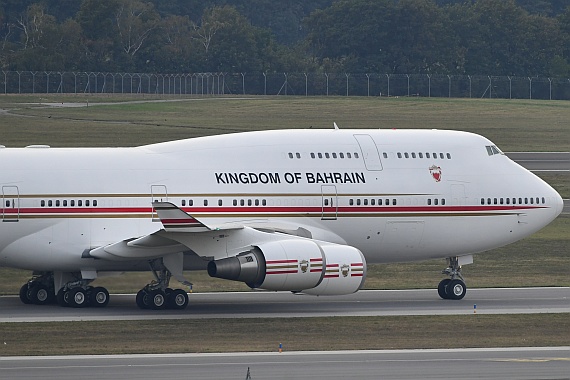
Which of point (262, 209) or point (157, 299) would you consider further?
point (262, 209)

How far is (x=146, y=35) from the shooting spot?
441 ft

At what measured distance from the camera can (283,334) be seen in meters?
30.7

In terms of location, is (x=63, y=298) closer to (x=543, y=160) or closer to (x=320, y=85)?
(x=543, y=160)

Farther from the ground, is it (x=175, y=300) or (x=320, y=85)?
(x=320, y=85)

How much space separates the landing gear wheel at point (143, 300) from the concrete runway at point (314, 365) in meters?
7.23

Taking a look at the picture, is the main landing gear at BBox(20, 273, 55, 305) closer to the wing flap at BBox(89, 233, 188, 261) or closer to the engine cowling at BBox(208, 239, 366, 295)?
the wing flap at BBox(89, 233, 188, 261)

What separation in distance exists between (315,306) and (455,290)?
14.4ft

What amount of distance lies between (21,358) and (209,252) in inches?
305

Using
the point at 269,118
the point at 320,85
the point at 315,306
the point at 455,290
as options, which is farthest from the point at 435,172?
the point at 320,85

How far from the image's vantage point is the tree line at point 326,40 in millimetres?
130125

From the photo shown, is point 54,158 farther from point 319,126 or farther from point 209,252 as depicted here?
point 319,126

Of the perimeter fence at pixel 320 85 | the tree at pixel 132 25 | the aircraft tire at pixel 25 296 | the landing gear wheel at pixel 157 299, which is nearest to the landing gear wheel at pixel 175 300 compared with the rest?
the landing gear wheel at pixel 157 299

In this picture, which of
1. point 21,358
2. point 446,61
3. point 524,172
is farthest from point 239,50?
point 21,358

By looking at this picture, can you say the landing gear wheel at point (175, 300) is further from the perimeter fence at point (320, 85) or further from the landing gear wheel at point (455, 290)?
the perimeter fence at point (320, 85)
